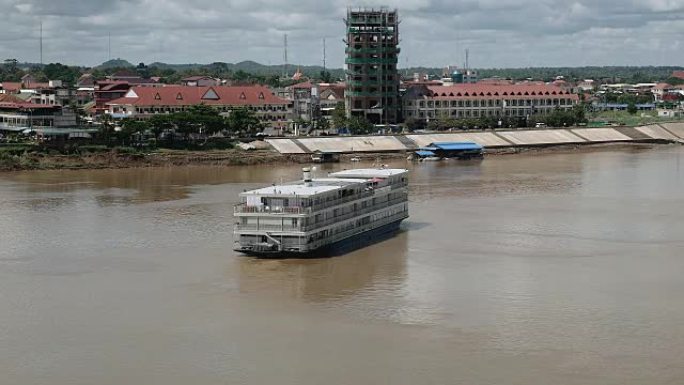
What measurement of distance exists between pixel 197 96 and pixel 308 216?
39.2 meters

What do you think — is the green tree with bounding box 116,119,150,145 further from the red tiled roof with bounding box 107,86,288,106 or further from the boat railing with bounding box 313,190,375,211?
the boat railing with bounding box 313,190,375,211

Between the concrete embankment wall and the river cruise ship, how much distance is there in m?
26.2

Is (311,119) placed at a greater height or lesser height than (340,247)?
greater

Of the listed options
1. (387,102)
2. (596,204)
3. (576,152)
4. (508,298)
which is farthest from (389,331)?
(387,102)

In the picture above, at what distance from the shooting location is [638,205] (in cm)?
3372

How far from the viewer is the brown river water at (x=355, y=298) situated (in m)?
16.1

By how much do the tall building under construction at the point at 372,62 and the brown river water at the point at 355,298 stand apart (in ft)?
106

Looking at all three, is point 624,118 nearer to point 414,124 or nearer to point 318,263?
point 414,124

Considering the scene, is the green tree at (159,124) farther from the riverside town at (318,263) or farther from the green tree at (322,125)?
the green tree at (322,125)

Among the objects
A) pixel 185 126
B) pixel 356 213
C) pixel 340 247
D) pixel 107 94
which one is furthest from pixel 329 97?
pixel 340 247

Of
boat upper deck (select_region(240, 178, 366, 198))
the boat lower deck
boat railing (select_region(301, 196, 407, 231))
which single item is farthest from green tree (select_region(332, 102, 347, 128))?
boat upper deck (select_region(240, 178, 366, 198))

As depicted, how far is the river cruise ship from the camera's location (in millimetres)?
23469

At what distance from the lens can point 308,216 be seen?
76.7 ft

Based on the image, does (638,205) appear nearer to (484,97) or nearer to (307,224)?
(307,224)
